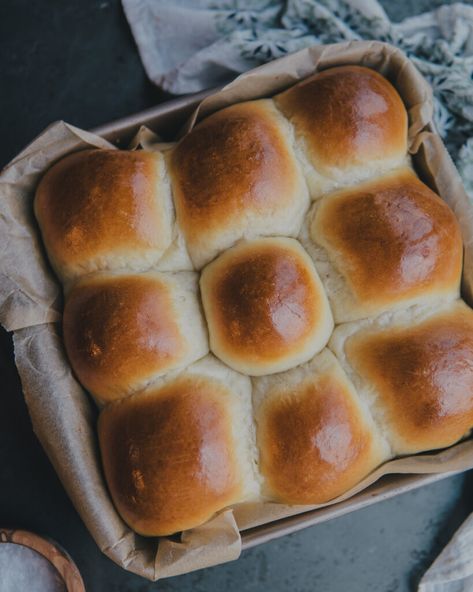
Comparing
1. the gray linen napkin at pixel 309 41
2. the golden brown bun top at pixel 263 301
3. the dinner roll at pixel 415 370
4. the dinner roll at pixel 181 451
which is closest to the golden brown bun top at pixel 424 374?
the dinner roll at pixel 415 370

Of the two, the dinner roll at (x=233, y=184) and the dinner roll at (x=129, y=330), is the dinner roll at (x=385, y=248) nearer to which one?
the dinner roll at (x=233, y=184)

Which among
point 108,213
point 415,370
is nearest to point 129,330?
point 108,213

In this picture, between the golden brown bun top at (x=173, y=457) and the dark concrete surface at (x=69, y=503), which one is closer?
the golden brown bun top at (x=173, y=457)

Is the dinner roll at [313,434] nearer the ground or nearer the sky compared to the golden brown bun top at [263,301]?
nearer the ground

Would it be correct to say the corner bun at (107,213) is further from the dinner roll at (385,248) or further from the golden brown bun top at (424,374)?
the golden brown bun top at (424,374)

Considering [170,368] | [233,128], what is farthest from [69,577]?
[233,128]
